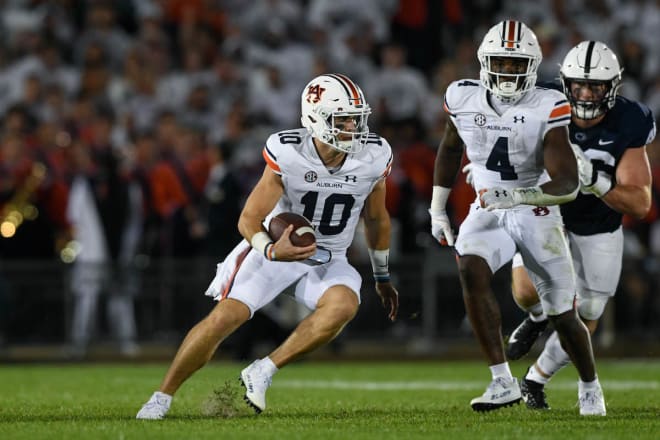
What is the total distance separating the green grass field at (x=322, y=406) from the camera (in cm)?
623

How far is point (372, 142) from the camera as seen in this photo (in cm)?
725

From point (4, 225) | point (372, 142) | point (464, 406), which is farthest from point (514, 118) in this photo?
point (4, 225)

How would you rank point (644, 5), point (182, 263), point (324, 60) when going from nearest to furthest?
1. point (182, 263)
2. point (324, 60)
3. point (644, 5)

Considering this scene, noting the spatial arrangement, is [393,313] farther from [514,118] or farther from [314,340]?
[514,118]

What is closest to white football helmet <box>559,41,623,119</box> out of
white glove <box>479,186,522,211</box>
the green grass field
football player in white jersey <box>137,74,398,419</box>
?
white glove <box>479,186,522,211</box>

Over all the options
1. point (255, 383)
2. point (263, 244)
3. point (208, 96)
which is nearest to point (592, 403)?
point (255, 383)

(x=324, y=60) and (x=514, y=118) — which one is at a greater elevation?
(x=514, y=118)

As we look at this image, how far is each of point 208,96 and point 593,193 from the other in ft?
25.6

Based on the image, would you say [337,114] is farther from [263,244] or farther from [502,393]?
[502,393]

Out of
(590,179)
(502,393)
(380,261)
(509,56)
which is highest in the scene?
(509,56)

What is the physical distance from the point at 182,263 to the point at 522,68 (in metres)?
5.95

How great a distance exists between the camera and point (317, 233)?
23.6 feet

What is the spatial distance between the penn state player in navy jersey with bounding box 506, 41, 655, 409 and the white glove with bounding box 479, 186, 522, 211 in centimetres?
80

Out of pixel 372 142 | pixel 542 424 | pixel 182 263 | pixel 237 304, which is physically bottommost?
pixel 182 263
